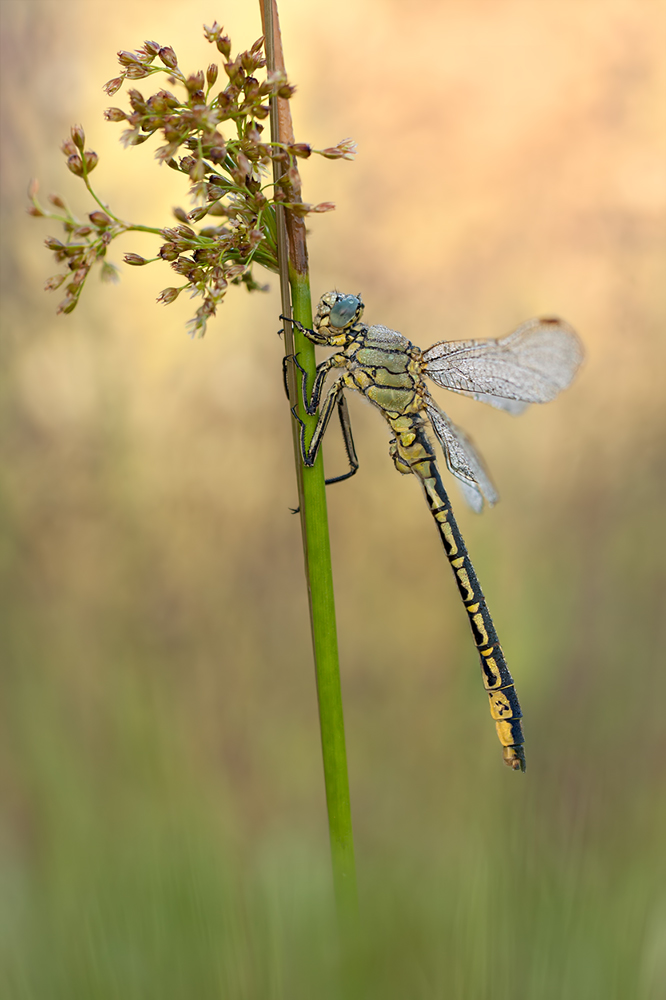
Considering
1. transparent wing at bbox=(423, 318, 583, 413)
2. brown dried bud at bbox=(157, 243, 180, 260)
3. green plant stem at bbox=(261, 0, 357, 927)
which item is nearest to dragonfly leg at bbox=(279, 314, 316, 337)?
green plant stem at bbox=(261, 0, 357, 927)

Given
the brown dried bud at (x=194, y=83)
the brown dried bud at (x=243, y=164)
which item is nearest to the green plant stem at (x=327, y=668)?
the brown dried bud at (x=243, y=164)

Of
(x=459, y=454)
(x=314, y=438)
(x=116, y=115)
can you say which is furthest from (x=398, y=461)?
(x=116, y=115)

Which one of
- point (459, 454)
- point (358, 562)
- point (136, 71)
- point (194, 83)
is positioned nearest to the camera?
point (194, 83)

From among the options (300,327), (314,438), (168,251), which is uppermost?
(168,251)

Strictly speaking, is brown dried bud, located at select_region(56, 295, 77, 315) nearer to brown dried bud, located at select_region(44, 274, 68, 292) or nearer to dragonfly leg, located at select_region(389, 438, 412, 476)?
brown dried bud, located at select_region(44, 274, 68, 292)

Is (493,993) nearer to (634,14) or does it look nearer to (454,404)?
(454,404)

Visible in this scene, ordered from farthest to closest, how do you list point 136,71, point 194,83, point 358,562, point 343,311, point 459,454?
point 358,562 < point 459,454 < point 343,311 < point 136,71 < point 194,83

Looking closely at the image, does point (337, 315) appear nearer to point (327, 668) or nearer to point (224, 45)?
point (224, 45)
